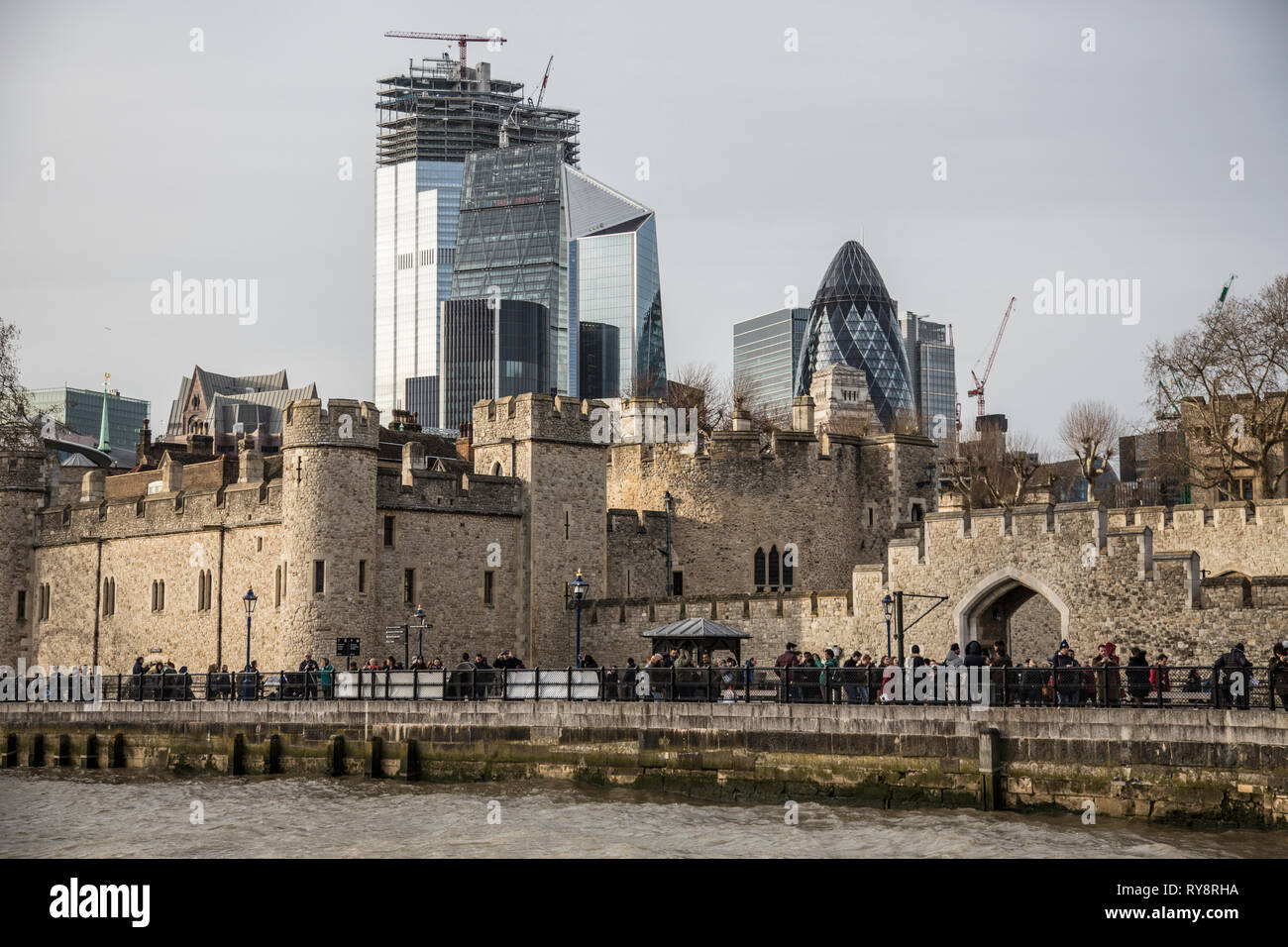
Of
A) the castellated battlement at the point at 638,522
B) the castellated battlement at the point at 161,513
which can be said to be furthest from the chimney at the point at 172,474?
the castellated battlement at the point at 638,522

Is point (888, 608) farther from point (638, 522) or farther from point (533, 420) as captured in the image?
point (638, 522)

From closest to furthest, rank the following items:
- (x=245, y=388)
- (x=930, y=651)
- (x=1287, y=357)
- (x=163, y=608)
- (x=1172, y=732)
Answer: (x=1172, y=732)
(x=930, y=651)
(x=163, y=608)
(x=1287, y=357)
(x=245, y=388)

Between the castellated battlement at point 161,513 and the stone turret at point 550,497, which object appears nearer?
the castellated battlement at point 161,513

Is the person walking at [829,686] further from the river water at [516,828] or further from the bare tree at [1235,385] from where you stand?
the bare tree at [1235,385]

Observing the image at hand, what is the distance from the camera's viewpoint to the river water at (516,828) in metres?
26.4

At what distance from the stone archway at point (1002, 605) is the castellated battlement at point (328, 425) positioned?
1628cm

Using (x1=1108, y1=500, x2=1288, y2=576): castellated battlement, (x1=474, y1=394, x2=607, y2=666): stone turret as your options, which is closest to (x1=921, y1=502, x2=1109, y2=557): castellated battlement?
(x1=1108, y1=500, x2=1288, y2=576): castellated battlement

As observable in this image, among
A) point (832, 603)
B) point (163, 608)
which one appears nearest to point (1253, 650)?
point (832, 603)

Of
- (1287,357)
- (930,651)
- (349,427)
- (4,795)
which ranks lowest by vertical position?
(4,795)

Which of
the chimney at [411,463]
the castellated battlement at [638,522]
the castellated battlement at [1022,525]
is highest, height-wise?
the chimney at [411,463]

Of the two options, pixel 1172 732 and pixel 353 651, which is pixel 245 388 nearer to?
pixel 353 651

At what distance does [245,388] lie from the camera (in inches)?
7598
